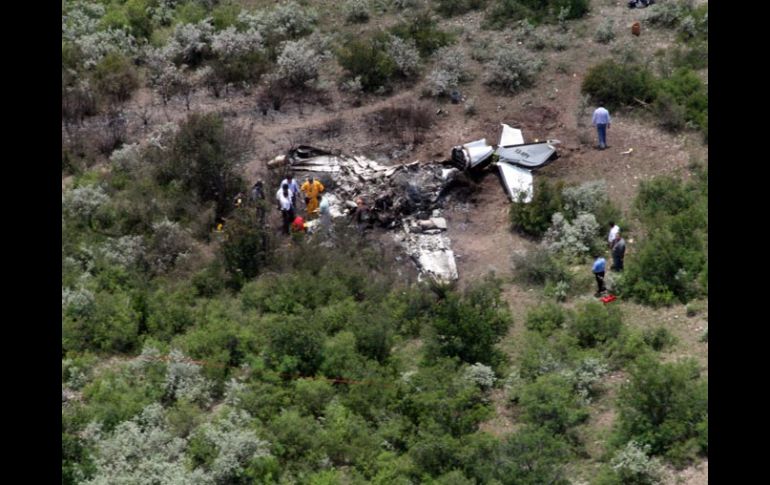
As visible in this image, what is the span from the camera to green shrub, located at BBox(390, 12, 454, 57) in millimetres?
25234

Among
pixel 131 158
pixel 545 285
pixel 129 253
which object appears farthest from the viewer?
pixel 131 158

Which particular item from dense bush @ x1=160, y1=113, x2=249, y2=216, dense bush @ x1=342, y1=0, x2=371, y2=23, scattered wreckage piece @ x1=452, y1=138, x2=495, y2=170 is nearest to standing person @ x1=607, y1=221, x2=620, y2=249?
scattered wreckage piece @ x1=452, y1=138, x2=495, y2=170

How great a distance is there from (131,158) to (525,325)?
30.1ft

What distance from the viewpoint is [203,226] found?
2003 cm

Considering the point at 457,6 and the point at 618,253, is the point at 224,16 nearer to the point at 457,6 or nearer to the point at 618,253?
the point at 457,6

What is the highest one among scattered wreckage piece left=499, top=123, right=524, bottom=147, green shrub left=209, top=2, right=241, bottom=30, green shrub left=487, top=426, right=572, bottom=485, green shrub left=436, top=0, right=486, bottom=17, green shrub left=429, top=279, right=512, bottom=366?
green shrub left=487, top=426, right=572, bottom=485

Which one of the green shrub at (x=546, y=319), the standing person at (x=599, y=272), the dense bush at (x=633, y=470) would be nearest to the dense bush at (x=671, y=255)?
the standing person at (x=599, y=272)

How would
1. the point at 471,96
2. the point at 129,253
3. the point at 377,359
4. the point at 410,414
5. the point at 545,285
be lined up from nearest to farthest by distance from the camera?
the point at 410,414 < the point at 377,359 < the point at 545,285 < the point at 129,253 < the point at 471,96

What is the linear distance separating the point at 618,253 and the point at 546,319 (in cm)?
197

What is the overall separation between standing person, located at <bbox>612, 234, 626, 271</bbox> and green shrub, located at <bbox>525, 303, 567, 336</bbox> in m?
1.63

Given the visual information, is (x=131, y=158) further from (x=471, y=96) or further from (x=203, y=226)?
(x=471, y=96)

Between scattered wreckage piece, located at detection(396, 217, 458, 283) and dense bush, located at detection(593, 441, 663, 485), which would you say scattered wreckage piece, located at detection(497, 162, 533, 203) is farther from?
dense bush, located at detection(593, 441, 663, 485)

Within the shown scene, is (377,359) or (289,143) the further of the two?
(289,143)

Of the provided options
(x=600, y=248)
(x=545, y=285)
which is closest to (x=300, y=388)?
(x=545, y=285)
